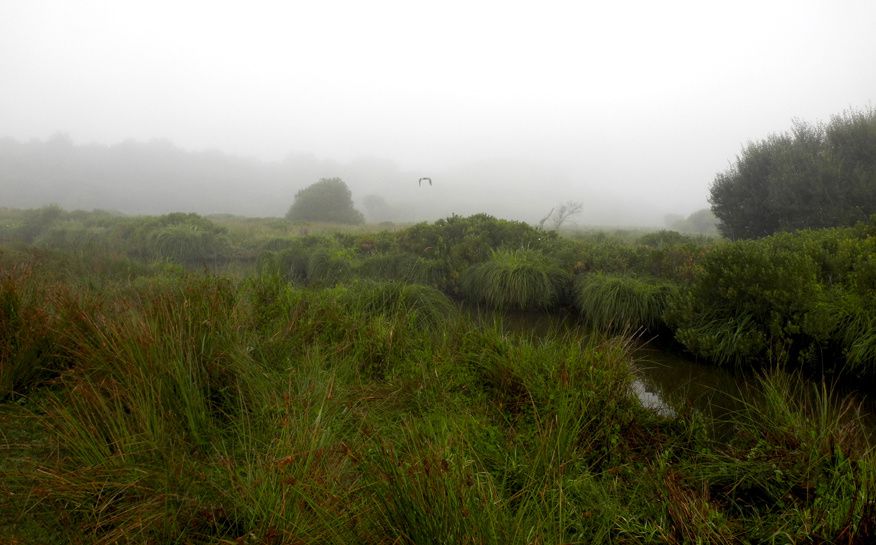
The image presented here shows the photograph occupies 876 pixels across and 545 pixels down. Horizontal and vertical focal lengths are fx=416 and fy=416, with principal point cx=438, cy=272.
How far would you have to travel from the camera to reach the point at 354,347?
14.6 ft

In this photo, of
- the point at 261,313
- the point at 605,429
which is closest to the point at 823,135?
the point at 605,429

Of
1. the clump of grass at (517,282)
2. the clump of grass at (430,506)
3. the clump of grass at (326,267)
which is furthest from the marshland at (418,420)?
the clump of grass at (326,267)

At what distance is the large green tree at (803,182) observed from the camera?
11.1m

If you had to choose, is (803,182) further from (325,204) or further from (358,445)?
(325,204)

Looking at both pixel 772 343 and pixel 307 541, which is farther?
pixel 772 343

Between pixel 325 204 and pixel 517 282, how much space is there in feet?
84.7

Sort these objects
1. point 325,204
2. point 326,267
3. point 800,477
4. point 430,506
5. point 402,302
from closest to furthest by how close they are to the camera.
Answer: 1. point 430,506
2. point 800,477
3. point 402,302
4. point 326,267
5. point 325,204

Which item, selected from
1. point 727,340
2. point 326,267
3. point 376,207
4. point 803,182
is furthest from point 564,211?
point 376,207

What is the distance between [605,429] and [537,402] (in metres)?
0.56

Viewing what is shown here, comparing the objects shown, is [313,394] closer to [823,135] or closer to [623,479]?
[623,479]

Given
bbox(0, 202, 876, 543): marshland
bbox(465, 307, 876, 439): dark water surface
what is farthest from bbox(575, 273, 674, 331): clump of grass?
bbox(465, 307, 876, 439): dark water surface

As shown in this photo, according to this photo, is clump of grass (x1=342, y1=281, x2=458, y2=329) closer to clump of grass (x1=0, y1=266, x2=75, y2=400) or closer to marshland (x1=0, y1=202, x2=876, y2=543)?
marshland (x1=0, y1=202, x2=876, y2=543)

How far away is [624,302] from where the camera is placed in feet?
24.8

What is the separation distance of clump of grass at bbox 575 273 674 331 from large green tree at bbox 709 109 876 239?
23.9 feet
